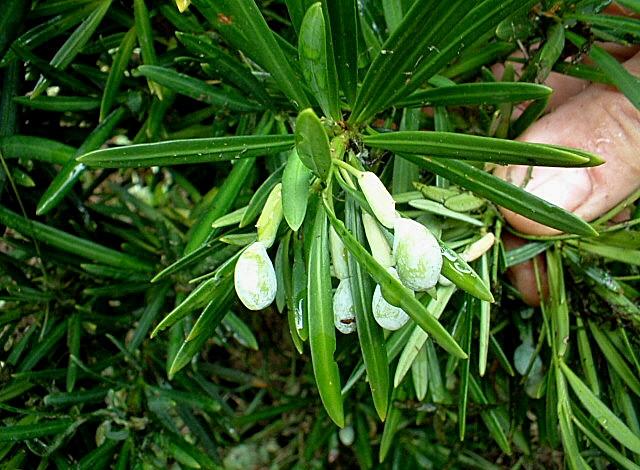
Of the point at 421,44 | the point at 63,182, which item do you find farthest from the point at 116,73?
the point at 421,44

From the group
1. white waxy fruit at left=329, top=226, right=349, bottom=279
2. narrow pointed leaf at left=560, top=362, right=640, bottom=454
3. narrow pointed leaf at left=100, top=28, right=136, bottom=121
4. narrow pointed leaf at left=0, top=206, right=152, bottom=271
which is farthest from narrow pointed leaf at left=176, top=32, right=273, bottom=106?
narrow pointed leaf at left=560, top=362, right=640, bottom=454

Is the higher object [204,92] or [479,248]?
[204,92]

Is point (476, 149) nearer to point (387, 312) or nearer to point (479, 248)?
point (387, 312)

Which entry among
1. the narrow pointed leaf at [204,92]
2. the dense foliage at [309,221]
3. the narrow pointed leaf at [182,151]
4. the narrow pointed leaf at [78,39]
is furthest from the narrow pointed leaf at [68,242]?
the narrow pointed leaf at [182,151]

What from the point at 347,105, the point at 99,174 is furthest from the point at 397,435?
the point at 347,105

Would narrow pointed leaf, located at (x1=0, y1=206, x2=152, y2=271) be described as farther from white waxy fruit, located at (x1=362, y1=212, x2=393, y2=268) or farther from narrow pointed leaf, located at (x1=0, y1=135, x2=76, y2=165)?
white waxy fruit, located at (x1=362, y1=212, x2=393, y2=268)

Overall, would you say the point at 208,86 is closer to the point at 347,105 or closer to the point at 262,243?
the point at 347,105
